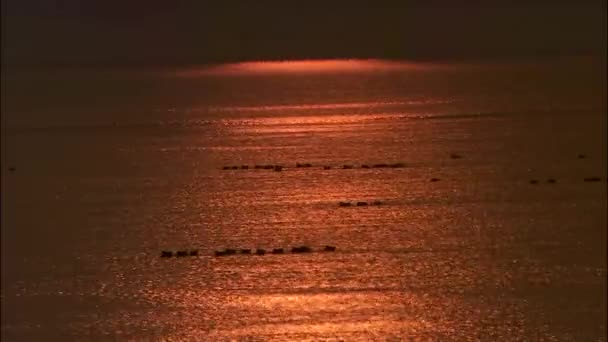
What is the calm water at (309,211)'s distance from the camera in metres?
3.75

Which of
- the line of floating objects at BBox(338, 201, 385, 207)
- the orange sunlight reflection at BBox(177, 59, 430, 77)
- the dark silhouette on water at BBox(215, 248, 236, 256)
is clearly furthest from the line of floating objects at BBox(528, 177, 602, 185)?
the orange sunlight reflection at BBox(177, 59, 430, 77)

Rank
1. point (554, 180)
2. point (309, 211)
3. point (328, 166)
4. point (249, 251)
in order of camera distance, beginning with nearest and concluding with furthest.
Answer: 1. point (249, 251)
2. point (309, 211)
3. point (554, 180)
4. point (328, 166)

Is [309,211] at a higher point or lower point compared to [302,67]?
lower

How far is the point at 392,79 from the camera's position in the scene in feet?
29.6

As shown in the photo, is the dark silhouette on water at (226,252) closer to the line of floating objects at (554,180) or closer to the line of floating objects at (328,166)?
the line of floating objects at (328,166)

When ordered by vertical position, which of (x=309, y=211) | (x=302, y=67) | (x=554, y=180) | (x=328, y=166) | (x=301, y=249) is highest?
(x=302, y=67)

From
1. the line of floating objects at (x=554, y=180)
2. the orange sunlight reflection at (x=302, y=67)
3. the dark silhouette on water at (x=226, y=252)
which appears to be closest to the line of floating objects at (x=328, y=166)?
the line of floating objects at (x=554, y=180)

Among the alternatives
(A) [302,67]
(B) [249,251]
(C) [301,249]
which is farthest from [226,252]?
(A) [302,67]

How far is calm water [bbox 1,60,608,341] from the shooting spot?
12.3 ft

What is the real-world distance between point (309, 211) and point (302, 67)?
4.94 meters

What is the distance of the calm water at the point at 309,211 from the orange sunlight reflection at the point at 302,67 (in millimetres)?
1086

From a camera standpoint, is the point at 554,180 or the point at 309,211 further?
the point at 554,180

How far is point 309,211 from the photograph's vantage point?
5.04 m

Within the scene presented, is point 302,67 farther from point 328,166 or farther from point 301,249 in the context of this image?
point 301,249
